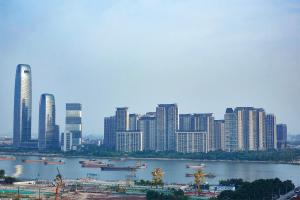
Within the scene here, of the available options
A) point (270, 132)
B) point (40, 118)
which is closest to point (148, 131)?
point (270, 132)

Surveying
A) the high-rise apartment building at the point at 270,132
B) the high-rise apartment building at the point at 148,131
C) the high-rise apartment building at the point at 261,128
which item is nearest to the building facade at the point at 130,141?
the high-rise apartment building at the point at 148,131

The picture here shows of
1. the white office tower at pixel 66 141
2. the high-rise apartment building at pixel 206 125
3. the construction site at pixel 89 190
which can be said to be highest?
the high-rise apartment building at pixel 206 125

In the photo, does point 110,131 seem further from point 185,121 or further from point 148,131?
point 185,121

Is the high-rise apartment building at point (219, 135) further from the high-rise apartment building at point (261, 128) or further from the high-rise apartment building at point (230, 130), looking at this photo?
the high-rise apartment building at point (261, 128)

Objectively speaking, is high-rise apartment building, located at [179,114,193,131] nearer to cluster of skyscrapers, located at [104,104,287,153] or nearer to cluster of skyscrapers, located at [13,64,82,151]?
cluster of skyscrapers, located at [104,104,287,153]

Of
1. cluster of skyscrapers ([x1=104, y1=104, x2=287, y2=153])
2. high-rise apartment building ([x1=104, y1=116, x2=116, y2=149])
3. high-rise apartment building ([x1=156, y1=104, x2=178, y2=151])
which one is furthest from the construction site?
high-rise apartment building ([x1=104, y1=116, x2=116, y2=149])

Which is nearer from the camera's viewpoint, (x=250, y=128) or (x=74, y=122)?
(x=250, y=128)
